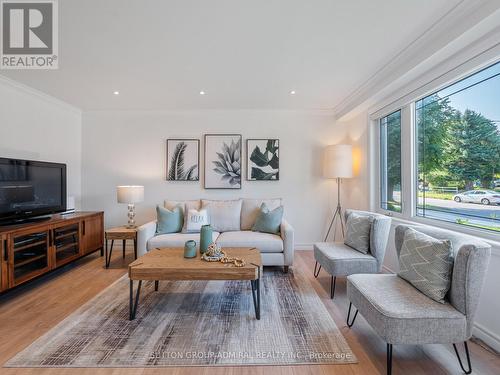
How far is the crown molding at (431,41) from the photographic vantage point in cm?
169

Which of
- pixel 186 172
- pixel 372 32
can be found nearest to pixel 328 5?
pixel 372 32

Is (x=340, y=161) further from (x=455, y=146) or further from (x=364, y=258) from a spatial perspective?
(x=364, y=258)

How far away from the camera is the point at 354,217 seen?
114 inches

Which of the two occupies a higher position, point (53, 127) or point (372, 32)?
point (372, 32)

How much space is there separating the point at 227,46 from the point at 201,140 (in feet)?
6.95

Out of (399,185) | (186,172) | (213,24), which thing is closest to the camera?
(213,24)

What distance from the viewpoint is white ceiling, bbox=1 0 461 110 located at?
1854mm

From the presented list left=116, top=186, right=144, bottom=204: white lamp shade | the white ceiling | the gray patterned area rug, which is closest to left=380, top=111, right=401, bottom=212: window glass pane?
the white ceiling

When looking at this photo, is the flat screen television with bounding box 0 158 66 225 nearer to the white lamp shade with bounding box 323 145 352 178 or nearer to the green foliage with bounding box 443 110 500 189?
the white lamp shade with bounding box 323 145 352 178

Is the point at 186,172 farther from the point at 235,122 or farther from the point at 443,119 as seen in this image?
the point at 443,119

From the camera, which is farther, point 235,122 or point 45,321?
point 235,122

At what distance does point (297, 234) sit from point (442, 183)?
2.34 metres

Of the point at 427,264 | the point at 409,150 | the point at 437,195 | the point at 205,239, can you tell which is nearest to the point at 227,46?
the point at 205,239

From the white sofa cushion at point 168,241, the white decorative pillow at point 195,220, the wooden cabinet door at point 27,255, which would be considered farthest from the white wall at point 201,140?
the wooden cabinet door at point 27,255
